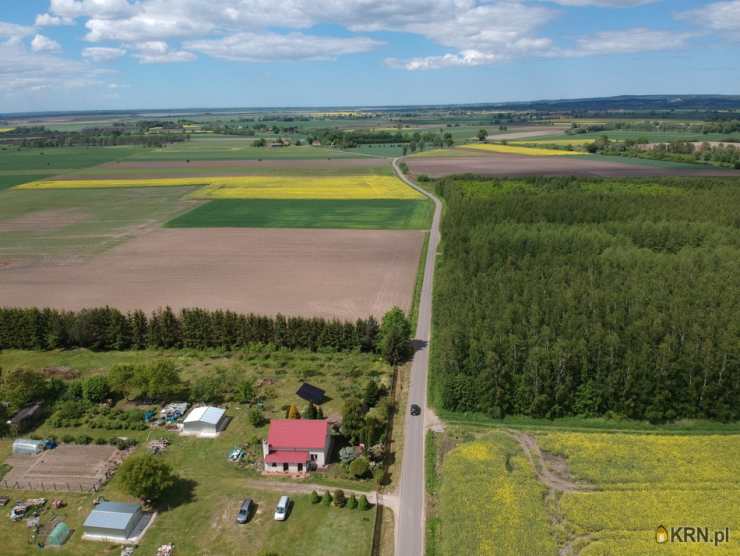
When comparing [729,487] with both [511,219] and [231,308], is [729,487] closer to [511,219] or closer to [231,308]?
[231,308]

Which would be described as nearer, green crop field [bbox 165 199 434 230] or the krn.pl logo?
the krn.pl logo

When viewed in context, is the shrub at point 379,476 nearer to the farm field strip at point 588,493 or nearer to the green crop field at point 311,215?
the farm field strip at point 588,493

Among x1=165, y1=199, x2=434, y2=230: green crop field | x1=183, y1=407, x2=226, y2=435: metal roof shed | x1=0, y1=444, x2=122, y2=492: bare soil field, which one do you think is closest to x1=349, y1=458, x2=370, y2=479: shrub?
x1=183, y1=407, x2=226, y2=435: metal roof shed

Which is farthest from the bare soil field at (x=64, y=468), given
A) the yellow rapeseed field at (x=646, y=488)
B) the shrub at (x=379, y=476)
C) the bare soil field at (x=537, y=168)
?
the bare soil field at (x=537, y=168)

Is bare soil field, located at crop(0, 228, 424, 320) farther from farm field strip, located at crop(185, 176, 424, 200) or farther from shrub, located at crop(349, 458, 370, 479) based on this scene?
farm field strip, located at crop(185, 176, 424, 200)

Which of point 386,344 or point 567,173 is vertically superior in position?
point 567,173

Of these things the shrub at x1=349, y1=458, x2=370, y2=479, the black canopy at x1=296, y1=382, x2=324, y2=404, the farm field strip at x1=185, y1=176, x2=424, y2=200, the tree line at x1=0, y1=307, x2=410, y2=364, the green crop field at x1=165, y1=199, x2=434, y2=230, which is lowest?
the shrub at x1=349, y1=458, x2=370, y2=479

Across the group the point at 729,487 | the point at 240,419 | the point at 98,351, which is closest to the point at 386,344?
the point at 240,419
